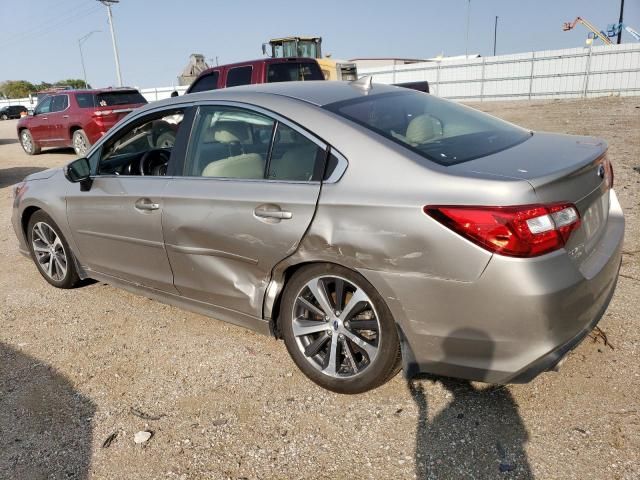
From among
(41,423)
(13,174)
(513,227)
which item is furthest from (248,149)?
(13,174)

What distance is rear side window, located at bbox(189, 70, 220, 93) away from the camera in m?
10.4

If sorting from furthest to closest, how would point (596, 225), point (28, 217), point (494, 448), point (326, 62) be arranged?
point (326, 62), point (28, 217), point (596, 225), point (494, 448)

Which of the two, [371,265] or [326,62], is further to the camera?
[326,62]

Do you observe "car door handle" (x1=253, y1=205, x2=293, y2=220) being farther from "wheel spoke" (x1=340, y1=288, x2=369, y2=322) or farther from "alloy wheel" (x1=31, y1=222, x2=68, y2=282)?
"alloy wheel" (x1=31, y1=222, x2=68, y2=282)

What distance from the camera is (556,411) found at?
2.54m

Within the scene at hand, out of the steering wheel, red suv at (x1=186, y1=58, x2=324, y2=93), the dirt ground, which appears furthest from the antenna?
red suv at (x1=186, y1=58, x2=324, y2=93)

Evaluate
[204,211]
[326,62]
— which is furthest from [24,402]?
[326,62]

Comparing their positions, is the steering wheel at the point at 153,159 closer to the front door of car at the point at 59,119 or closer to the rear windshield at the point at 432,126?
the rear windshield at the point at 432,126

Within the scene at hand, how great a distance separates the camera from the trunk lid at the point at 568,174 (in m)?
2.21

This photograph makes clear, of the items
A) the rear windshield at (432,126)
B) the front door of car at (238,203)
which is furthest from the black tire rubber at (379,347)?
the rear windshield at (432,126)

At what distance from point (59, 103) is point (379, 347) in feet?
43.1

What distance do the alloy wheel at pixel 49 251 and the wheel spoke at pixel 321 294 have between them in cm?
258

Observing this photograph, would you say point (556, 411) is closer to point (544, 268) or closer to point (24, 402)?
point (544, 268)

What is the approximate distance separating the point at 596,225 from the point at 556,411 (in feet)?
3.02
